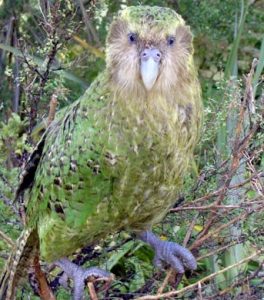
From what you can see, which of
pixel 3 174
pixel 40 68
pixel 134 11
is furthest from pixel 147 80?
pixel 3 174

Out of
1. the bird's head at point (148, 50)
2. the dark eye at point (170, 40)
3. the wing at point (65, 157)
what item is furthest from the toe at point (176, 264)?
the dark eye at point (170, 40)

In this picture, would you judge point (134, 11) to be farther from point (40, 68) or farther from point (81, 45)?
point (81, 45)

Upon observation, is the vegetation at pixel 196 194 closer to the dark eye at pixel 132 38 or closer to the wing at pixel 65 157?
the wing at pixel 65 157

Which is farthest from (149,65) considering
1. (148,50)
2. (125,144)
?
(125,144)

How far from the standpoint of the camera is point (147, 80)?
1956 millimetres

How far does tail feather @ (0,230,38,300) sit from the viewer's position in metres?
2.28

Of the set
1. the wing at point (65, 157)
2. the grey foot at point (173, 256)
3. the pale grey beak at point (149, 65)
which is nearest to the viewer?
the pale grey beak at point (149, 65)

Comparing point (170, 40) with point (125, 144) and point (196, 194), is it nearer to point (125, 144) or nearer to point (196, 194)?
point (125, 144)

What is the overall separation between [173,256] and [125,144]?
0.38 m

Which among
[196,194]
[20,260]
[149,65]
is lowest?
[20,260]

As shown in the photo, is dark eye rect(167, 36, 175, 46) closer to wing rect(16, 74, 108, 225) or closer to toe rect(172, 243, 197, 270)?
wing rect(16, 74, 108, 225)

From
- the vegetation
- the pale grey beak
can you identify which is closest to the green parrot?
the pale grey beak

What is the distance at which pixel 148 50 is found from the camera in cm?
196

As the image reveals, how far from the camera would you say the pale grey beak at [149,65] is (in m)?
1.94
